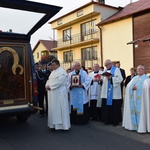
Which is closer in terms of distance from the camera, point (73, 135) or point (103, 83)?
point (73, 135)

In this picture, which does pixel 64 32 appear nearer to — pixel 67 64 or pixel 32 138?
pixel 67 64

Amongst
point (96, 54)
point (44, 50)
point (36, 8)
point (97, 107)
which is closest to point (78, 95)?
point (97, 107)

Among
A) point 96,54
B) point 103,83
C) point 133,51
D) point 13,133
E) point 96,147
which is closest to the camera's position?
point 96,147

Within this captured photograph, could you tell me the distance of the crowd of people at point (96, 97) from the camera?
604cm

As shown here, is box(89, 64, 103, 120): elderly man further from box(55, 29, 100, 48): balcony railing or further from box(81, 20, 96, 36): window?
box(81, 20, 96, 36): window

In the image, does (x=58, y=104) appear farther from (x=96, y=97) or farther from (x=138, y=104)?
(x=138, y=104)

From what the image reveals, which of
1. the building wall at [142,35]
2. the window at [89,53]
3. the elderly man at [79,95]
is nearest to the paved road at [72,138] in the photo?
the elderly man at [79,95]

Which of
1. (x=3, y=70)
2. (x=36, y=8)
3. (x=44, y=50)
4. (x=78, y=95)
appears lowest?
(x=78, y=95)

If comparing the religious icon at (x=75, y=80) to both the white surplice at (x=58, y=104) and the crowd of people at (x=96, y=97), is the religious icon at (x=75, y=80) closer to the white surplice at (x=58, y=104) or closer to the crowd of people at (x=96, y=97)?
the crowd of people at (x=96, y=97)

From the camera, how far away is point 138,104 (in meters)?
6.02

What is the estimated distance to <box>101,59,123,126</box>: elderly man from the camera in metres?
6.80

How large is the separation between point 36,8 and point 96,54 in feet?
62.6

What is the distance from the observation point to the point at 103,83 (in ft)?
23.3

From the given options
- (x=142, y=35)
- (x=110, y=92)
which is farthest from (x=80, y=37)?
(x=110, y=92)
